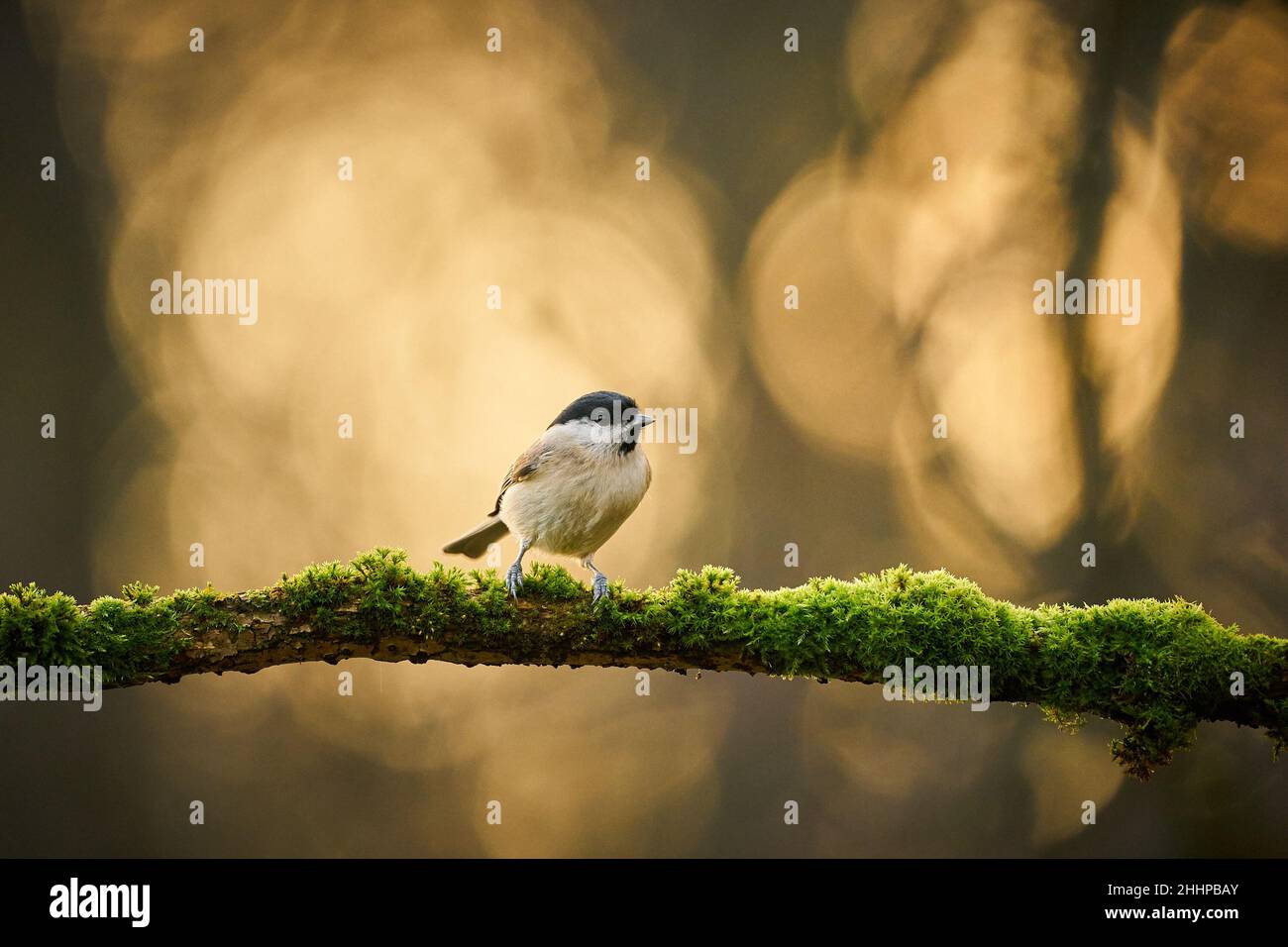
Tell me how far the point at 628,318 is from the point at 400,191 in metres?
2.82

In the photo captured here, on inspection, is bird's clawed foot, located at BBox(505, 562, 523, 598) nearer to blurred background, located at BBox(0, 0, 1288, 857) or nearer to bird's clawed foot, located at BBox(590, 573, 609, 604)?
bird's clawed foot, located at BBox(590, 573, 609, 604)

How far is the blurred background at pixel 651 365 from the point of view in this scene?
6.81 metres

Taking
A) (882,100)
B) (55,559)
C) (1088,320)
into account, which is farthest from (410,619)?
(882,100)

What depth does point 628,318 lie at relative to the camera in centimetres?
913

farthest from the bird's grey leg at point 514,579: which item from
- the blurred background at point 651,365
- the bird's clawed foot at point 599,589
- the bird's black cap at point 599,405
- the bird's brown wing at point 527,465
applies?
the blurred background at point 651,365

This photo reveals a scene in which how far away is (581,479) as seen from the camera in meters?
3.92

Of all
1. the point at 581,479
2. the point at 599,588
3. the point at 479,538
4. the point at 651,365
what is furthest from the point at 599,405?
the point at 651,365

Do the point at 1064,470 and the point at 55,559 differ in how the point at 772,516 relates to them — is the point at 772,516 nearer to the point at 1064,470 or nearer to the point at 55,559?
the point at 1064,470

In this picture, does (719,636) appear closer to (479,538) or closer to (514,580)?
(514,580)

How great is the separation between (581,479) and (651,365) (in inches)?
198

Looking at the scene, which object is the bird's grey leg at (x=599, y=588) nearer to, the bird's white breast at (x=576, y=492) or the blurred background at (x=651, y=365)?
the bird's white breast at (x=576, y=492)

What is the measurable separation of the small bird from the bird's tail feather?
0.68ft

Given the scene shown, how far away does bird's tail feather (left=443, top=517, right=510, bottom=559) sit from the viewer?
14.4ft

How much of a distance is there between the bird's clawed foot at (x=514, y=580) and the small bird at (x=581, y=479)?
0.65 m
